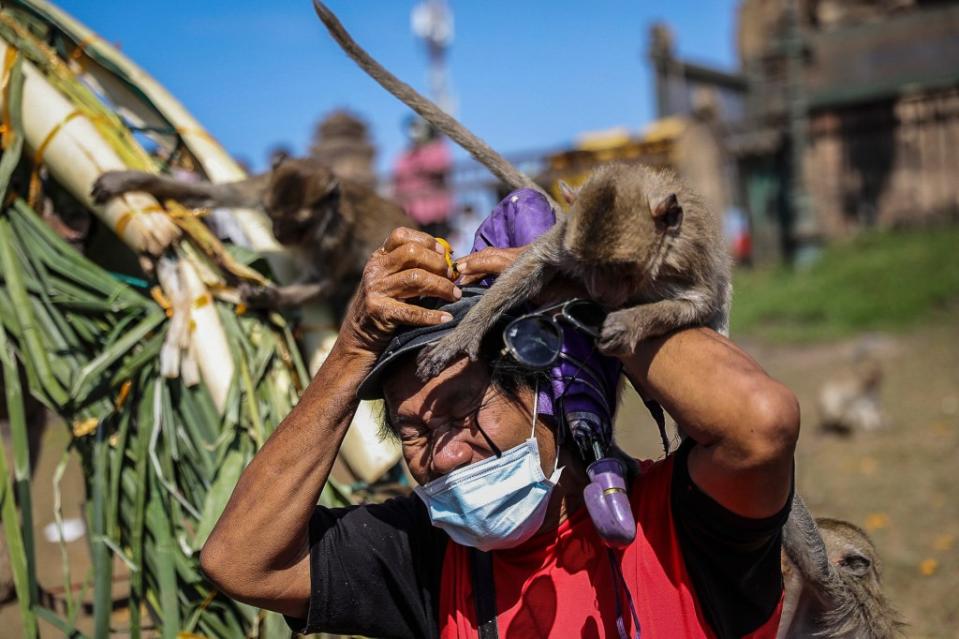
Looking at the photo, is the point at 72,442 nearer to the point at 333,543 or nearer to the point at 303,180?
the point at 333,543

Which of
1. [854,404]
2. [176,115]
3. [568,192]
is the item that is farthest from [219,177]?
[854,404]

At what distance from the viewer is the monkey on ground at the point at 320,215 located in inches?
176

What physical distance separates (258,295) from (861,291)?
39.9 ft

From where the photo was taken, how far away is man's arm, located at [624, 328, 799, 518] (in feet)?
5.47

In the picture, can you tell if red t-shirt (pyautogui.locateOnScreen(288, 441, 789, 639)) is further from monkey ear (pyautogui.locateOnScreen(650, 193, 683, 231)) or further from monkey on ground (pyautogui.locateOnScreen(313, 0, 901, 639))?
monkey ear (pyautogui.locateOnScreen(650, 193, 683, 231))

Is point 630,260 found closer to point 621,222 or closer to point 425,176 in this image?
point 621,222

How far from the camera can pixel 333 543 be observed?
224cm

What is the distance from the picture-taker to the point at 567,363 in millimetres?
1999

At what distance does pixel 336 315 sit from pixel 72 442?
130cm

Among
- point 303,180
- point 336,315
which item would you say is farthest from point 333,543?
point 303,180

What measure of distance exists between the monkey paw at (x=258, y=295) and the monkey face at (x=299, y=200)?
143 centimetres

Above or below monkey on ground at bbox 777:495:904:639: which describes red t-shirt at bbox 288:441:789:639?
above

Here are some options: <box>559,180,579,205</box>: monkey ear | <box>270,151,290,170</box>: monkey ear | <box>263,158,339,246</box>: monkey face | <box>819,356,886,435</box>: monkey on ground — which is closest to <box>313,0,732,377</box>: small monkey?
<box>559,180,579,205</box>: monkey ear

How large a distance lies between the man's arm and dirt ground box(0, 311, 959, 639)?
4.95 ft
